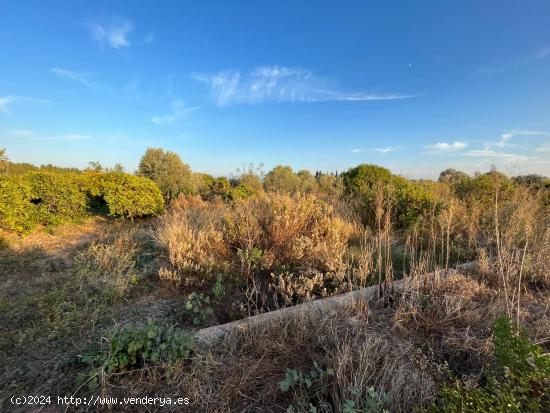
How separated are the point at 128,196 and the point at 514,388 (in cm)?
743

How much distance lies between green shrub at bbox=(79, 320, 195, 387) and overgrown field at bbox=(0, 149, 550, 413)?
1 cm

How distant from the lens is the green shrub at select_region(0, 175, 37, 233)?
523cm

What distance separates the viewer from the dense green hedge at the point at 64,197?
5.38 m

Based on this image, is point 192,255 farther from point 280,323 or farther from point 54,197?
point 54,197

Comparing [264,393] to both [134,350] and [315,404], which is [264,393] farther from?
[134,350]

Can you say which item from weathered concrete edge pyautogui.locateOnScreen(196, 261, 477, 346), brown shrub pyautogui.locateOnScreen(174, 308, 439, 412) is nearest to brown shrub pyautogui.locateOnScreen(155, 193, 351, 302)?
weathered concrete edge pyautogui.locateOnScreen(196, 261, 477, 346)

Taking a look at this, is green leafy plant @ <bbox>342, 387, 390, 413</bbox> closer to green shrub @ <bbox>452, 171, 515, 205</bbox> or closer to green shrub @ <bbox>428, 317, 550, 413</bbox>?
green shrub @ <bbox>428, 317, 550, 413</bbox>

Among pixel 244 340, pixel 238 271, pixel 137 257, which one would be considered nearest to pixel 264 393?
pixel 244 340

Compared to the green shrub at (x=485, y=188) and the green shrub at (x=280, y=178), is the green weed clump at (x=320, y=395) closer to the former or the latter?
the green shrub at (x=485, y=188)

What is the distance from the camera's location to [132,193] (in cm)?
685

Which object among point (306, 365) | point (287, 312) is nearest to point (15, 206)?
point (287, 312)

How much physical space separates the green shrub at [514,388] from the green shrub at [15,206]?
7.13 meters

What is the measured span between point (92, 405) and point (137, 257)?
105 inches

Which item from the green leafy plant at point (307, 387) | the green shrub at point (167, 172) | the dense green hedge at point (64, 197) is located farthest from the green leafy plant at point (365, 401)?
the green shrub at point (167, 172)
